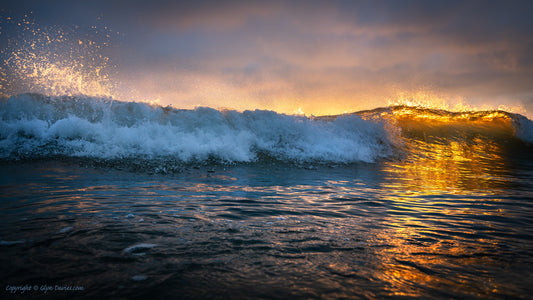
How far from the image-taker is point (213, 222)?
2.72 metres

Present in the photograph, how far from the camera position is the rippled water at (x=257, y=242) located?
4.99 feet

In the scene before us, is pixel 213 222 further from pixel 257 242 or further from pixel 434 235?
pixel 434 235

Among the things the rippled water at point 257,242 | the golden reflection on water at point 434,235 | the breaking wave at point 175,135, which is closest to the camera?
the rippled water at point 257,242

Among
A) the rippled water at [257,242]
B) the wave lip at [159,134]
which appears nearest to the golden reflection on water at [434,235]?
the rippled water at [257,242]

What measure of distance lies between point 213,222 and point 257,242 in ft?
2.32

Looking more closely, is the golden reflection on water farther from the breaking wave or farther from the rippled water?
the breaking wave

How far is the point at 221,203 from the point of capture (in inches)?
144

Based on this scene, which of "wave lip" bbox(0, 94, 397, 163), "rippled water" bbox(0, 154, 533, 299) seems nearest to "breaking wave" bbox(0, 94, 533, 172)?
"wave lip" bbox(0, 94, 397, 163)

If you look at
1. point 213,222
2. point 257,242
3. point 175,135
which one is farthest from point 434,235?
point 175,135

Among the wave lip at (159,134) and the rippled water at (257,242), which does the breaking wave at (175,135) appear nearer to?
the wave lip at (159,134)

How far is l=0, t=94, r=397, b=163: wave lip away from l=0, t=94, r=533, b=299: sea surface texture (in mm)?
57

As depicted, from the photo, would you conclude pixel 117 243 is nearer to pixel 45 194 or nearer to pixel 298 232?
pixel 298 232

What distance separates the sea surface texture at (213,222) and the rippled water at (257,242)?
1 centimetres

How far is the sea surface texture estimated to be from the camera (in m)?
1.55
